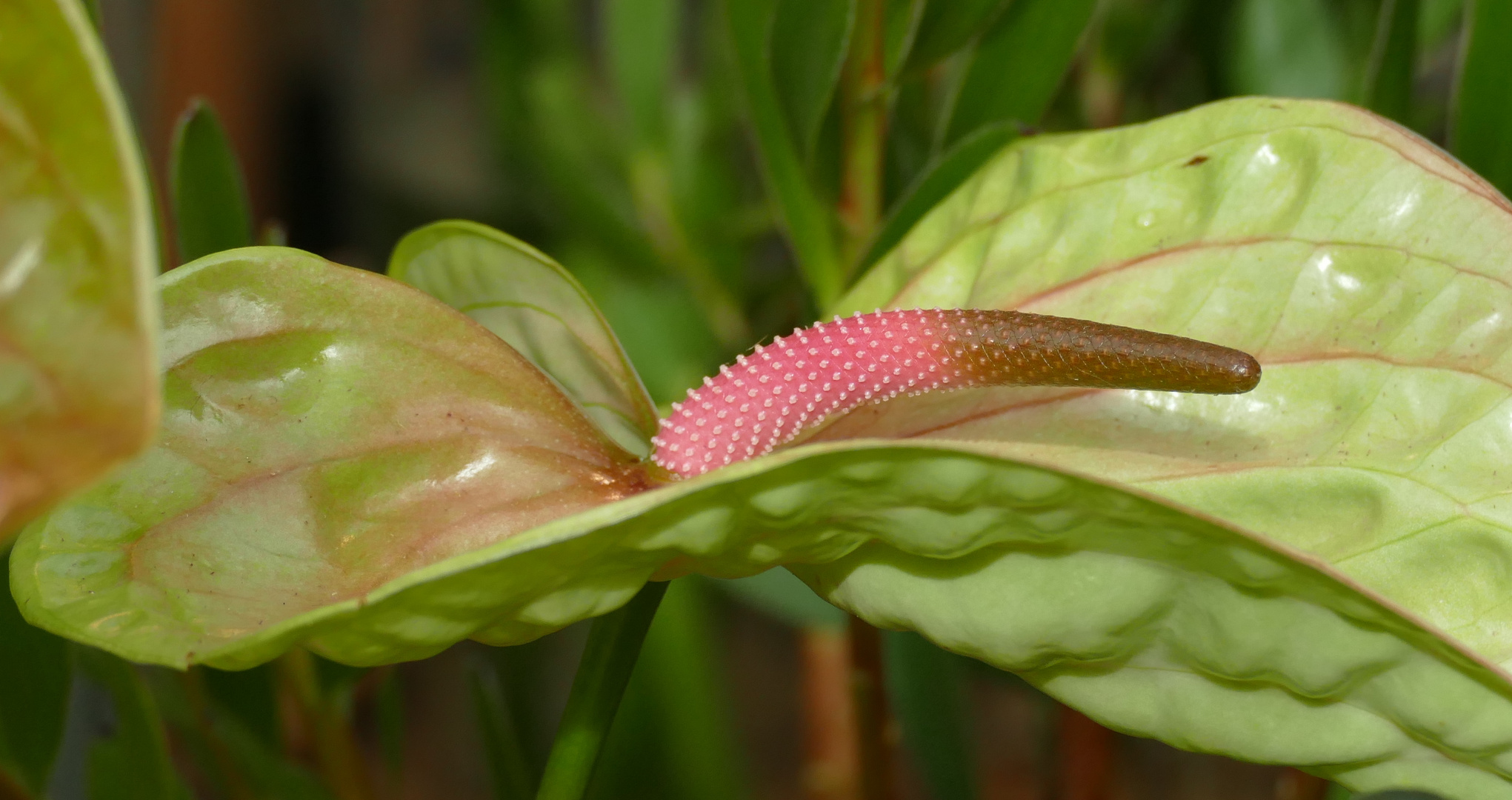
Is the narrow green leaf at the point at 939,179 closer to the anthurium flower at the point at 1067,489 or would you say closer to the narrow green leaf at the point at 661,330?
the anthurium flower at the point at 1067,489

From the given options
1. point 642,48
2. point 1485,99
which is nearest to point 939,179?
point 1485,99

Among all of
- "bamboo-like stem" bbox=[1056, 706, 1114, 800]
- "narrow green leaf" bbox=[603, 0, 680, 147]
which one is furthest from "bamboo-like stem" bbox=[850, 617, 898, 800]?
"narrow green leaf" bbox=[603, 0, 680, 147]

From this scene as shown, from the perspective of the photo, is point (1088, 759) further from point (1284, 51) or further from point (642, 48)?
point (642, 48)

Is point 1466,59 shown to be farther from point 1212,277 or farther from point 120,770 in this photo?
point 120,770

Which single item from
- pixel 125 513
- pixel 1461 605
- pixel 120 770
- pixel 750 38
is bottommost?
pixel 120 770

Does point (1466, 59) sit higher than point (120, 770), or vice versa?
point (1466, 59)

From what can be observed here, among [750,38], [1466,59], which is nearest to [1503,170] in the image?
[1466,59]
